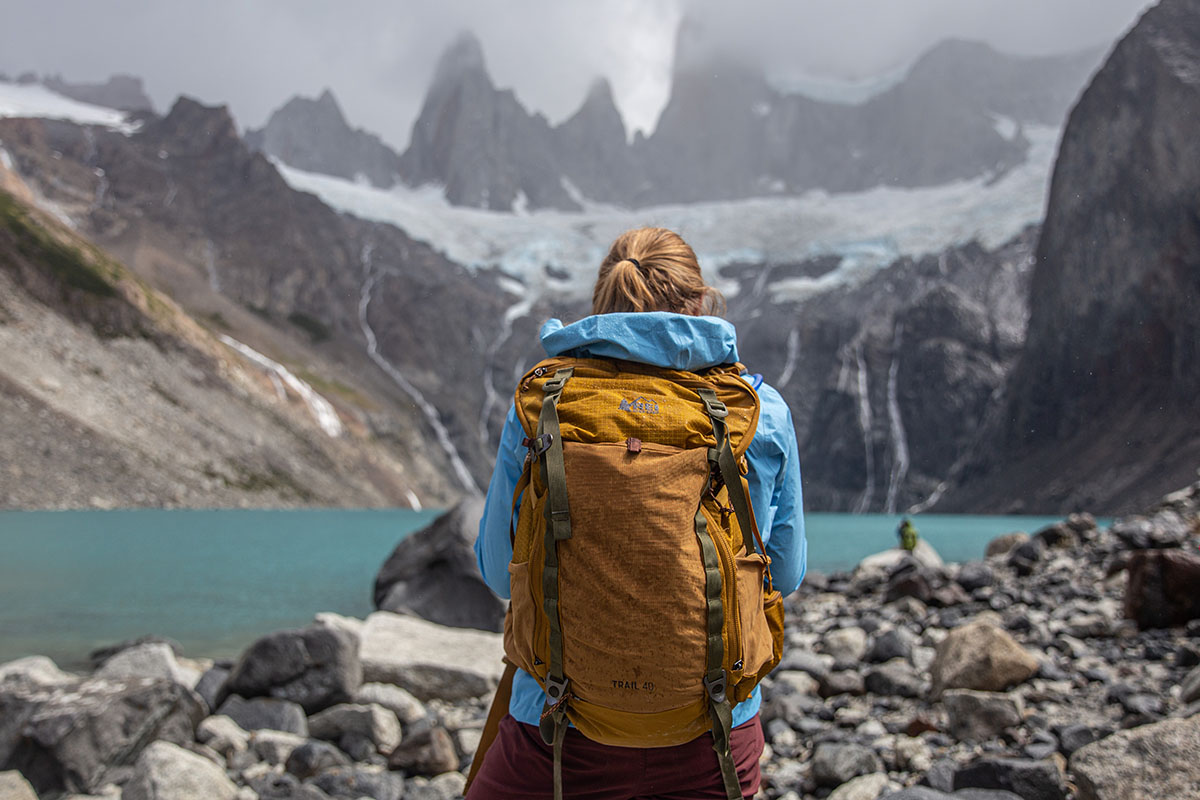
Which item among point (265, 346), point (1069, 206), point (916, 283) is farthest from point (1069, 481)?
point (265, 346)

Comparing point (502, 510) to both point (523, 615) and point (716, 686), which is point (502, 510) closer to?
point (523, 615)

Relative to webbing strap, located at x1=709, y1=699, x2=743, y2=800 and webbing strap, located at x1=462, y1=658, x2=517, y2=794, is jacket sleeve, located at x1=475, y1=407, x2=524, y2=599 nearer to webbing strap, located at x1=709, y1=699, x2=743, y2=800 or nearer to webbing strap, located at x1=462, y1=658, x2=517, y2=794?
webbing strap, located at x1=462, y1=658, x2=517, y2=794

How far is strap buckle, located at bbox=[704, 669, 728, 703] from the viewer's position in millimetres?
2098

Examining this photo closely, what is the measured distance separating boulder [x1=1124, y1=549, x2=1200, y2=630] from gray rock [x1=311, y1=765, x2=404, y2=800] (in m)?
7.22

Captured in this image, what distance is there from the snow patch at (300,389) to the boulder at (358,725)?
102202mm

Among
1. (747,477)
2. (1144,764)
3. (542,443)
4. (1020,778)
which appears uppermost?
(542,443)

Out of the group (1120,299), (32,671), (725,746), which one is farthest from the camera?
(1120,299)

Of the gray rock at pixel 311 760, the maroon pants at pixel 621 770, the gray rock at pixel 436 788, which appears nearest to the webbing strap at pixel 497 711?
the maroon pants at pixel 621 770

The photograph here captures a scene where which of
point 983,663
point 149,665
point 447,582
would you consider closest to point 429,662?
point 149,665

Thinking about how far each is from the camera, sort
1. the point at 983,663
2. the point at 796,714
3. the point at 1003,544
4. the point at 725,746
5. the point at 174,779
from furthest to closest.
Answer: the point at 1003,544
the point at 796,714
the point at 983,663
the point at 174,779
the point at 725,746

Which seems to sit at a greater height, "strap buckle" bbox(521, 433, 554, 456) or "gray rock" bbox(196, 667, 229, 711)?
"strap buckle" bbox(521, 433, 554, 456)

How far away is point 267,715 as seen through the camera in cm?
769

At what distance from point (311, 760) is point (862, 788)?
4.30 meters

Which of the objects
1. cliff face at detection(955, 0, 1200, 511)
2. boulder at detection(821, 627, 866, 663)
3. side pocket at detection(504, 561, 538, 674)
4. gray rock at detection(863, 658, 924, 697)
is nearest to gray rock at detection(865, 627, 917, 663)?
boulder at detection(821, 627, 866, 663)
